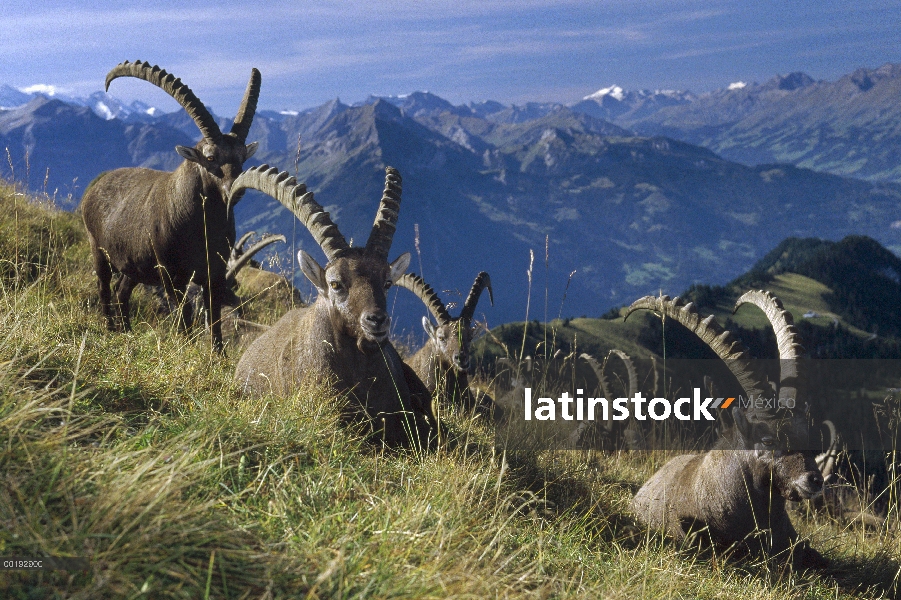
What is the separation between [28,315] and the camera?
22.8 feet

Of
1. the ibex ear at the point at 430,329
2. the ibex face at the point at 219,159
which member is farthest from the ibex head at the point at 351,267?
the ibex ear at the point at 430,329

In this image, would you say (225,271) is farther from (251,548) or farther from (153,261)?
(251,548)

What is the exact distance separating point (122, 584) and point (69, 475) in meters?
0.78

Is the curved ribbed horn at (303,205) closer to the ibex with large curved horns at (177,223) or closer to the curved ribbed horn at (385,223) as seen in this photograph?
the curved ribbed horn at (385,223)

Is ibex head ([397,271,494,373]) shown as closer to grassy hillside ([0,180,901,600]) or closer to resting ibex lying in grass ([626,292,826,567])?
grassy hillside ([0,180,901,600])

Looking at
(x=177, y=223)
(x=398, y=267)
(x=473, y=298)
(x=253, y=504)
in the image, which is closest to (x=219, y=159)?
(x=177, y=223)

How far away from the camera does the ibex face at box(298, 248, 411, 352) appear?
6688mm

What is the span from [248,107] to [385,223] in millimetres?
4434

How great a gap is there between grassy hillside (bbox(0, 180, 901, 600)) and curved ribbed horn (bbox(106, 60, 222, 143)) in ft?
11.4

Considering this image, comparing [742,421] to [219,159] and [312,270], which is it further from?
[219,159]

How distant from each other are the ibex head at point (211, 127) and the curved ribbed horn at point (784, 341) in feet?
21.8

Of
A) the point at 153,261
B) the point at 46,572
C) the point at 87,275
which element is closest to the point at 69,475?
the point at 46,572

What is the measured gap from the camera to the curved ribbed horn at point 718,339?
8.03m

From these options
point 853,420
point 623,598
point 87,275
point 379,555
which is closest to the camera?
point 379,555
